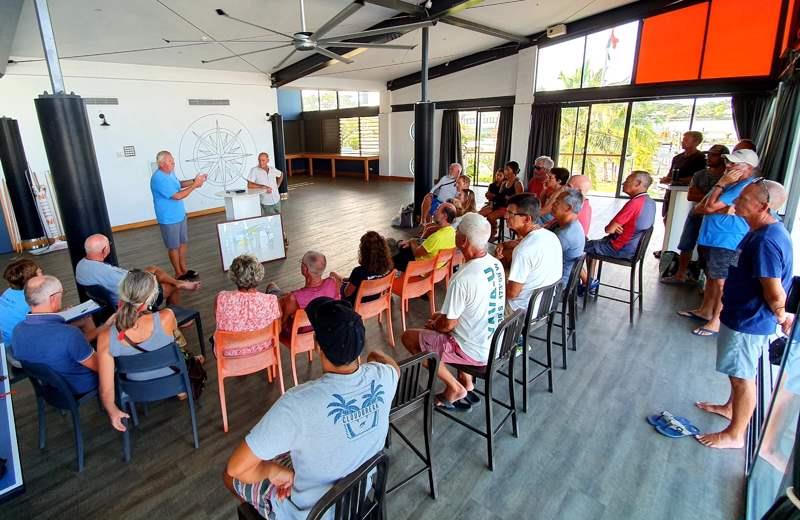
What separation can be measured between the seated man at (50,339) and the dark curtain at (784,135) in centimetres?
649

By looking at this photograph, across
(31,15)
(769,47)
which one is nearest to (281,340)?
(31,15)

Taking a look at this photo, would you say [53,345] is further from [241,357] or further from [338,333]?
[338,333]

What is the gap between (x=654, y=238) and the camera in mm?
6879

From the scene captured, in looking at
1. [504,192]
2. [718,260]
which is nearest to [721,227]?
[718,260]

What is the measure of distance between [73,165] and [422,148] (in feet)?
17.2

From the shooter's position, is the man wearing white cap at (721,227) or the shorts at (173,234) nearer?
the man wearing white cap at (721,227)

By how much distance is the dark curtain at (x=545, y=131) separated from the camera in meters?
10.6

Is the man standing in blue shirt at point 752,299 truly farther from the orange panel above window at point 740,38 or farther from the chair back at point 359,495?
the orange panel above window at point 740,38

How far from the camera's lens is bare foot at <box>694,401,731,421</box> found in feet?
8.64

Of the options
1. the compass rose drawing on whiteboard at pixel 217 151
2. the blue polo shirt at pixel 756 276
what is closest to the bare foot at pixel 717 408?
the blue polo shirt at pixel 756 276

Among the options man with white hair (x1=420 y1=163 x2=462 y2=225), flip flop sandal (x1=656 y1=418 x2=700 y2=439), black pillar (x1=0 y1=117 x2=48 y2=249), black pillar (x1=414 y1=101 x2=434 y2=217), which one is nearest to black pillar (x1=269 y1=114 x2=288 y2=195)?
black pillar (x1=414 y1=101 x2=434 y2=217)

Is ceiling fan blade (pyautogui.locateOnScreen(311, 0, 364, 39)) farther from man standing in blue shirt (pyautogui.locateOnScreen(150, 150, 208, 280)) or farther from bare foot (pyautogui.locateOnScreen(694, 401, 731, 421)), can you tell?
bare foot (pyautogui.locateOnScreen(694, 401, 731, 421))

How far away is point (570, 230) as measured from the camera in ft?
10.9

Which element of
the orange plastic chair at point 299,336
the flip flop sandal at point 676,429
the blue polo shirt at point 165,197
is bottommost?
the flip flop sandal at point 676,429
